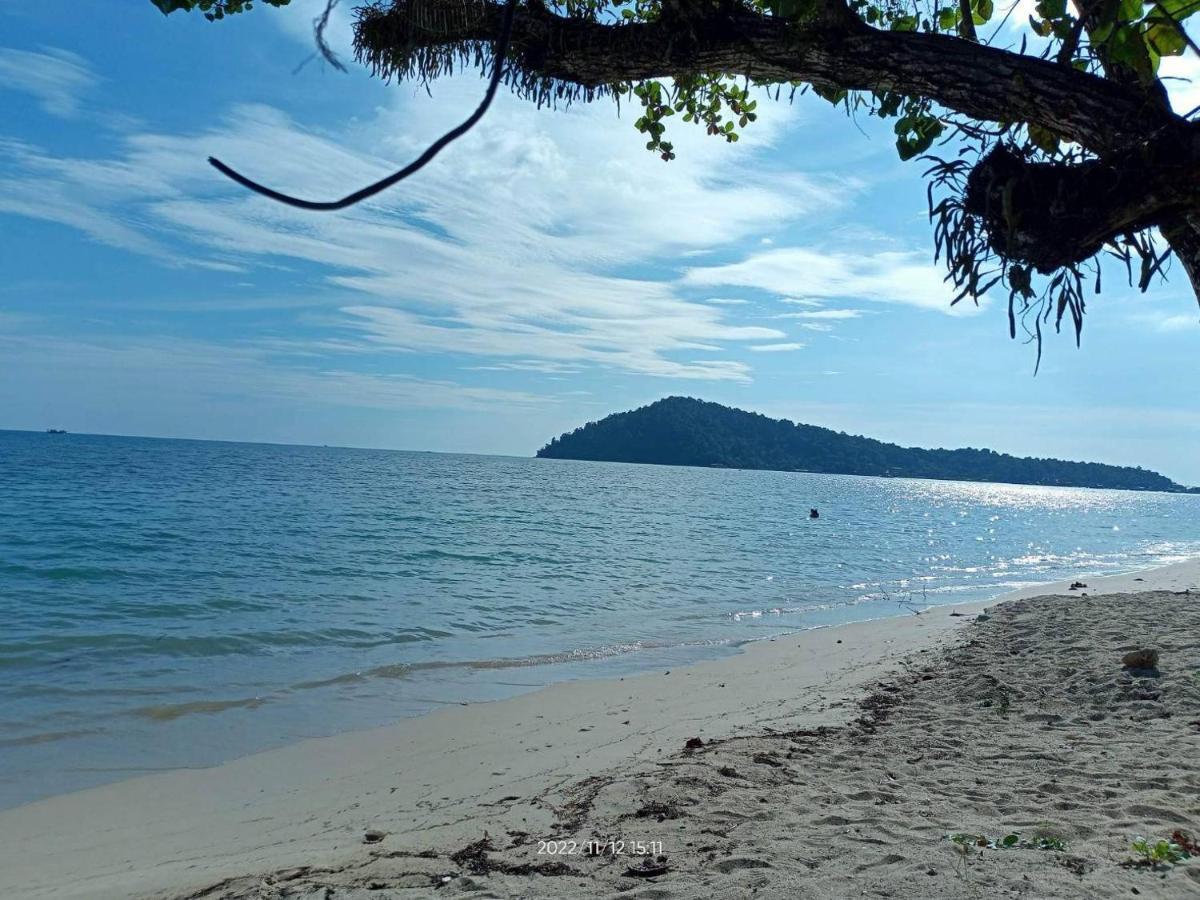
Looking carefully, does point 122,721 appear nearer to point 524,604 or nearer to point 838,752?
point 838,752

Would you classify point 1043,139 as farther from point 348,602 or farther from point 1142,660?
point 348,602

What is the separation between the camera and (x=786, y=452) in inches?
5999

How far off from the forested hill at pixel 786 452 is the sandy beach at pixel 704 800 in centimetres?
14234

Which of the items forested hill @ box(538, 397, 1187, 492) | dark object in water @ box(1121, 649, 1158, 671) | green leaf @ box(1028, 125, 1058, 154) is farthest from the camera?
forested hill @ box(538, 397, 1187, 492)

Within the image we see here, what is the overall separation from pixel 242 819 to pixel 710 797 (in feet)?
10.5

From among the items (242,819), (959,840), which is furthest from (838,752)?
(242,819)

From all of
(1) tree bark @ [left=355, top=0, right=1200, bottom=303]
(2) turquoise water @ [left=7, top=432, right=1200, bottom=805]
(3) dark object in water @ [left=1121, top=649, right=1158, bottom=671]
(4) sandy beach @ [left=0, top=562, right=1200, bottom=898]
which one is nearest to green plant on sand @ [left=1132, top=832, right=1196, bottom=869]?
(4) sandy beach @ [left=0, top=562, right=1200, bottom=898]

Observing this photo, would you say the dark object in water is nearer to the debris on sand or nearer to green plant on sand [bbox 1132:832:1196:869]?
green plant on sand [bbox 1132:832:1196:869]

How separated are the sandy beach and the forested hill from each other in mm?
142338

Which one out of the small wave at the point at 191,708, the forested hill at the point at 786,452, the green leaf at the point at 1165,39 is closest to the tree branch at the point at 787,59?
the green leaf at the point at 1165,39

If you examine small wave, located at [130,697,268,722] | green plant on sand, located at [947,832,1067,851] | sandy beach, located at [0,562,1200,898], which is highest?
green plant on sand, located at [947,832,1067,851]

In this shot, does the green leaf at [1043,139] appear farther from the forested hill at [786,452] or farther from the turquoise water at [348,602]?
the forested hill at [786,452]

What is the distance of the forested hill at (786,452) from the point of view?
150 meters

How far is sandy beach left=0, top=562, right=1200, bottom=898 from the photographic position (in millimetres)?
3379
